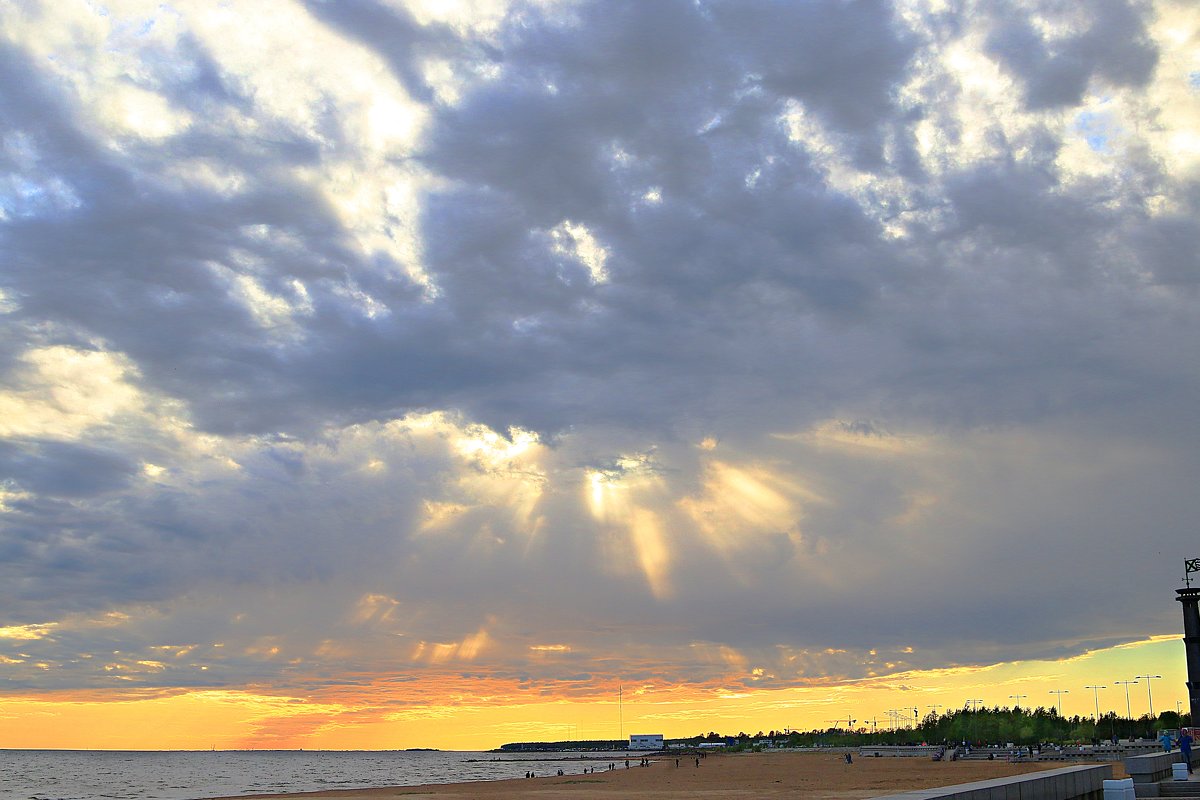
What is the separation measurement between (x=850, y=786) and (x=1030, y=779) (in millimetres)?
65255

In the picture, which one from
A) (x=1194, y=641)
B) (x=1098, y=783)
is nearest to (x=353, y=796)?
(x=1194, y=641)

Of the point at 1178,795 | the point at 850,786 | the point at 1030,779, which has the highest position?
the point at 1030,779

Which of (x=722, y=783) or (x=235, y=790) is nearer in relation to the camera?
(x=722, y=783)

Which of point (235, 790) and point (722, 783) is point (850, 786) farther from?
point (235, 790)

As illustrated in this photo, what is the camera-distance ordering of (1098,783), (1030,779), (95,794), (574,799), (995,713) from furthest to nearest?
1. (995,713)
2. (95,794)
3. (574,799)
4. (1098,783)
5. (1030,779)

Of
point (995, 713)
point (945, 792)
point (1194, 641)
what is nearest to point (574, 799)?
point (1194, 641)

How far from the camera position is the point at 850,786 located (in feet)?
271

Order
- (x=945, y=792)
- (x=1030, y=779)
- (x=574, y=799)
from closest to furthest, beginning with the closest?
(x=945, y=792) < (x=1030, y=779) < (x=574, y=799)

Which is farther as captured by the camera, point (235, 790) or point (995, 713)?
point (995, 713)

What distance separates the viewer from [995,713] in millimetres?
194125

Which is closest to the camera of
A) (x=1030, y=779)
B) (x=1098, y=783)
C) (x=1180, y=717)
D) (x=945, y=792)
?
(x=945, y=792)

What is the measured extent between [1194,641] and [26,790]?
5418 inches

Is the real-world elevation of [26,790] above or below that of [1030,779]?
below

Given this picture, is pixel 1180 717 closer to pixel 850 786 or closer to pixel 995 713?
pixel 995 713
